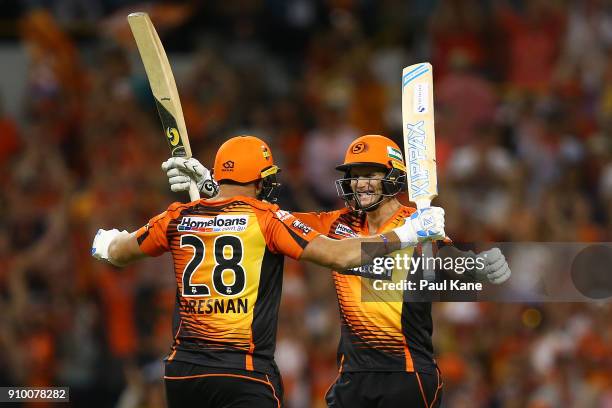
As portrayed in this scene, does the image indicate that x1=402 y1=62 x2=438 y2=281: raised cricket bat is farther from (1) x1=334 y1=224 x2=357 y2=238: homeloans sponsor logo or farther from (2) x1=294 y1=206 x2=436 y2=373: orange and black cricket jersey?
(1) x1=334 y1=224 x2=357 y2=238: homeloans sponsor logo

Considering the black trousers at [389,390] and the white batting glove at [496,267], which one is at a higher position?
the white batting glove at [496,267]

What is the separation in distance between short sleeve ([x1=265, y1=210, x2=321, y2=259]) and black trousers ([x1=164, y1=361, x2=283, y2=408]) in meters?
0.74

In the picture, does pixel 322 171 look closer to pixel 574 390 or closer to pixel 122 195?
pixel 122 195

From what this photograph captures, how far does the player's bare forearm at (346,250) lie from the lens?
7.46 metres

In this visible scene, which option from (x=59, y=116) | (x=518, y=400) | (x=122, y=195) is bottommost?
(x=518, y=400)

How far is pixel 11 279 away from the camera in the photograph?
500 inches

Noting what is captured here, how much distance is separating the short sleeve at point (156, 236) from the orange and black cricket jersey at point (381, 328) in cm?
111

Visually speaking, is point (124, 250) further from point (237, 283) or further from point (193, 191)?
point (237, 283)

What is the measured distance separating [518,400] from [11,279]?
5.01 metres

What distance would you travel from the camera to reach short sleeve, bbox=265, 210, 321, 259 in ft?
24.5

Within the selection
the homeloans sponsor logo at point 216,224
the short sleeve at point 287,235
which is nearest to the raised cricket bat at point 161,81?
the homeloans sponsor logo at point 216,224

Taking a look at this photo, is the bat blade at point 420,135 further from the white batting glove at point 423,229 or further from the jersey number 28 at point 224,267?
the jersey number 28 at point 224,267

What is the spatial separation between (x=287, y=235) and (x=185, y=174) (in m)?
1.19

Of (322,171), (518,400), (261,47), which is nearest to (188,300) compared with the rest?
(518,400)
